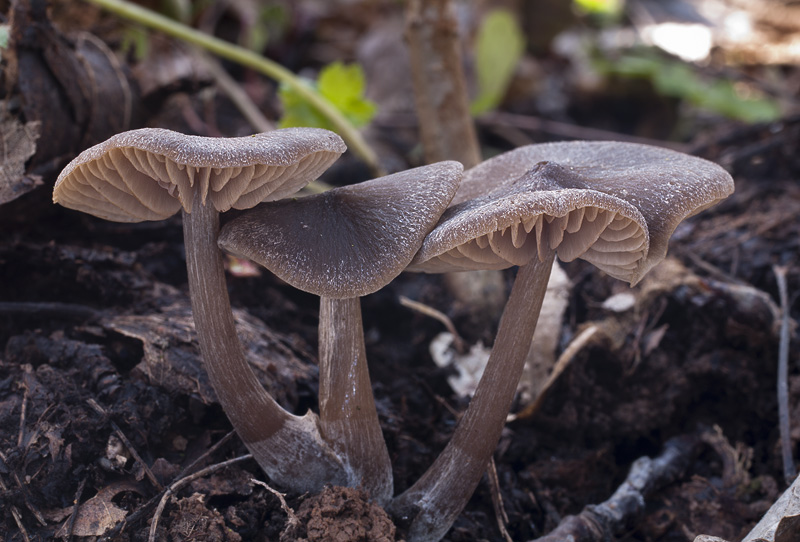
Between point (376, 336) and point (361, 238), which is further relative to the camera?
point (376, 336)

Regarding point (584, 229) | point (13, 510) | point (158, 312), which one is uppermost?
point (584, 229)

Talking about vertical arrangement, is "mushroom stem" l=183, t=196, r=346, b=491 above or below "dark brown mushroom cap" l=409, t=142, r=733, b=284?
below

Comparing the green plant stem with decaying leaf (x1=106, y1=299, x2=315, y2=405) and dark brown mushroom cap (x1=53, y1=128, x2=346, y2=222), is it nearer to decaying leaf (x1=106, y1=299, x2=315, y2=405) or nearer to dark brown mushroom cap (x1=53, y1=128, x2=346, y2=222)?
decaying leaf (x1=106, y1=299, x2=315, y2=405)

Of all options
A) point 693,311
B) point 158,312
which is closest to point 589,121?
point 693,311

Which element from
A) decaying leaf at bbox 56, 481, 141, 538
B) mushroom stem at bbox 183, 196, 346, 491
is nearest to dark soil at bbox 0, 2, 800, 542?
decaying leaf at bbox 56, 481, 141, 538

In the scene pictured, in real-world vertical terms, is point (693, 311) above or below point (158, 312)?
above

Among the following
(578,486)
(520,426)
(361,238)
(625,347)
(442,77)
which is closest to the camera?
(361,238)

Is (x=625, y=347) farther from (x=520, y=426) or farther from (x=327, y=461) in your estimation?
(x=327, y=461)

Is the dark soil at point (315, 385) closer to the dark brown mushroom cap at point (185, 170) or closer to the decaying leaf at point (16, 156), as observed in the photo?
the decaying leaf at point (16, 156)

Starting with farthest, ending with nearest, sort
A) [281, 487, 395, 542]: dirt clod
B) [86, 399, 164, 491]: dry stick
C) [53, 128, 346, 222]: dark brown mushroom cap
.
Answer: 1. [86, 399, 164, 491]: dry stick
2. [281, 487, 395, 542]: dirt clod
3. [53, 128, 346, 222]: dark brown mushroom cap
